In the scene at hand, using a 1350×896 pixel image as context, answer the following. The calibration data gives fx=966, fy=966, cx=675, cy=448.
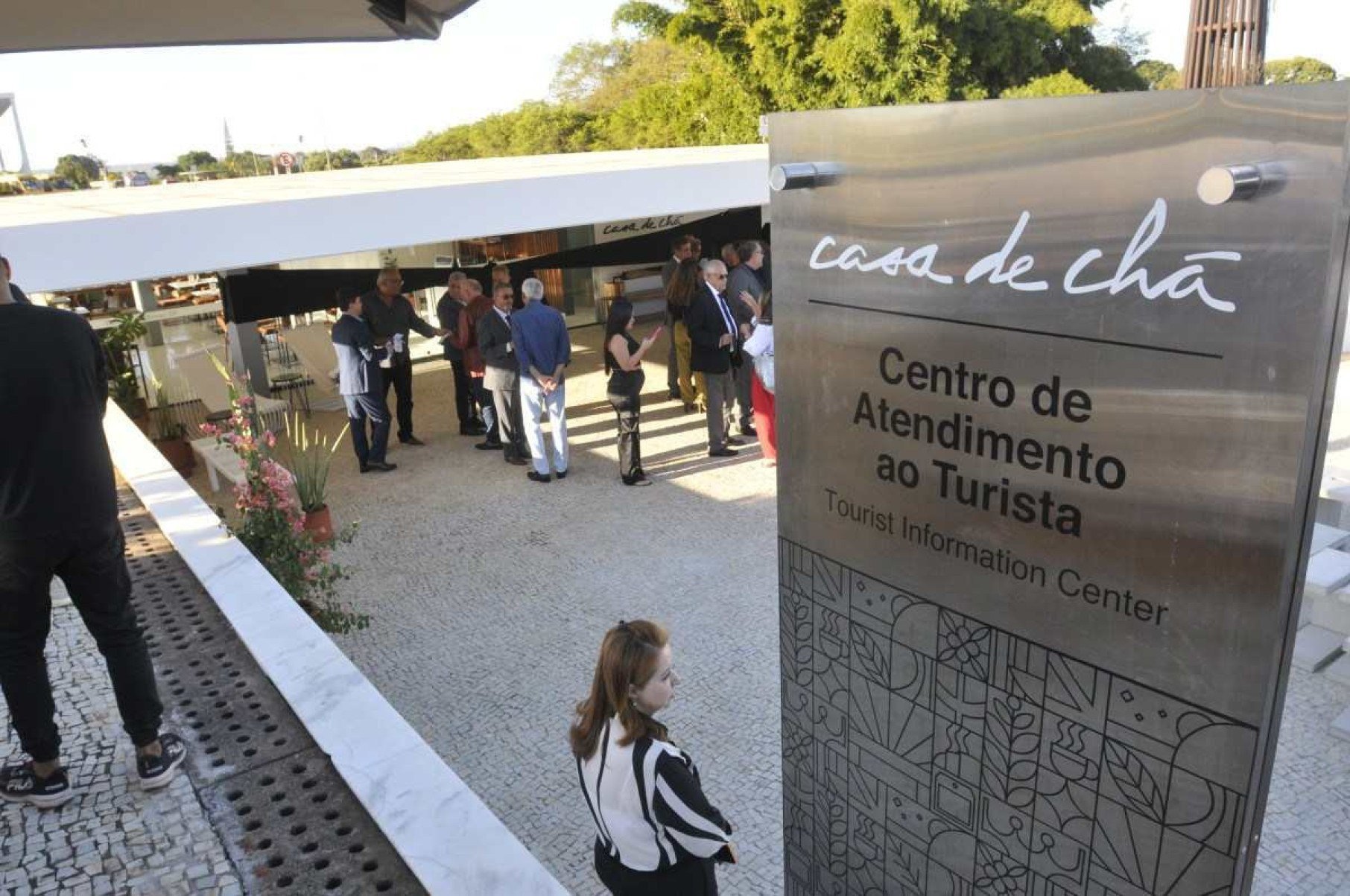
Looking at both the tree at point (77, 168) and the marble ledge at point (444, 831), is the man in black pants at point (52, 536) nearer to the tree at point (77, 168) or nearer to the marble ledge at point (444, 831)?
the marble ledge at point (444, 831)

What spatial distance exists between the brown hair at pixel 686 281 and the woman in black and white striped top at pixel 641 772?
6328 millimetres

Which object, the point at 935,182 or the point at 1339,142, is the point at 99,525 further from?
the point at 1339,142

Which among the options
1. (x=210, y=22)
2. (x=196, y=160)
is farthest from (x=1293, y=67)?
(x=196, y=160)

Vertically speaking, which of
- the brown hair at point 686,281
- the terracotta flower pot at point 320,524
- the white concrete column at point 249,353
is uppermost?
the brown hair at point 686,281

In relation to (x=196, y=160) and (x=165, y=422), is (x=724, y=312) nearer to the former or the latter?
(x=165, y=422)

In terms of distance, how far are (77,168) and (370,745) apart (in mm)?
62535

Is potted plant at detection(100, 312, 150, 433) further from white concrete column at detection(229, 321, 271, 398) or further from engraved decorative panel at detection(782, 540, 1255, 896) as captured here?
engraved decorative panel at detection(782, 540, 1255, 896)

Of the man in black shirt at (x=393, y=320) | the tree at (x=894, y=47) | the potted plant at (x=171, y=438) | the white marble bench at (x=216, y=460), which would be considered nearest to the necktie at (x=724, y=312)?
the man in black shirt at (x=393, y=320)

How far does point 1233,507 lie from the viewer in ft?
5.00

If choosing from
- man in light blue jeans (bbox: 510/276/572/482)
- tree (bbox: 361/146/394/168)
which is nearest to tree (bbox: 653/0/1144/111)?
man in light blue jeans (bbox: 510/276/572/482)

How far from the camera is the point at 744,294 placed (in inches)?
316

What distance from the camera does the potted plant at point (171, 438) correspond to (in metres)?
8.58

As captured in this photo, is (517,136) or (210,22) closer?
(210,22)

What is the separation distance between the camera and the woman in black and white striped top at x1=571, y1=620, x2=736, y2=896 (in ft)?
7.00
